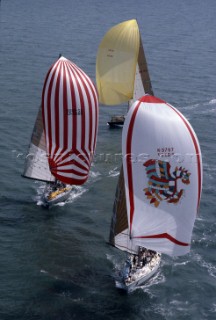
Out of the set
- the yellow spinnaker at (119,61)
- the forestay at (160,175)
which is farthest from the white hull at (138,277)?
the yellow spinnaker at (119,61)

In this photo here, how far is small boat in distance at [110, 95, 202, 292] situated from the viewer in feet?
157

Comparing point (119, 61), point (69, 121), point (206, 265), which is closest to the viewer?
point (206, 265)

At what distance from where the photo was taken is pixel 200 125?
300 ft

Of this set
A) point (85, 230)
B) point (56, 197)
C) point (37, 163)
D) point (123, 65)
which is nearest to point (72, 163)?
Answer: point (56, 197)

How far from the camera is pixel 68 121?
6181cm

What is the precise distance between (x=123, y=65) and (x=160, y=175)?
115 ft

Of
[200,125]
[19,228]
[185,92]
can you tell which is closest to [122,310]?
[19,228]

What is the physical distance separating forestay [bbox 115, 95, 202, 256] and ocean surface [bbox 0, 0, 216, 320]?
17.6 feet

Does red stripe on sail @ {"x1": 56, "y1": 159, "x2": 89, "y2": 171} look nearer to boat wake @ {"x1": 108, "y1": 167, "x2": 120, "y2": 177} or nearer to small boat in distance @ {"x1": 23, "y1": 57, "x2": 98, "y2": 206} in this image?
small boat in distance @ {"x1": 23, "y1": 57, "x2": 98, "y2": 206}

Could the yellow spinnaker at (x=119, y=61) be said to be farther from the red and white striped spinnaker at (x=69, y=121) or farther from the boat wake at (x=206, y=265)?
the boat wake at (x=206, y=265)

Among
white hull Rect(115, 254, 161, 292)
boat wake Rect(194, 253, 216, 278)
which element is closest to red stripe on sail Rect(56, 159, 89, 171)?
white hull Rect(115, 254, 161, 292)

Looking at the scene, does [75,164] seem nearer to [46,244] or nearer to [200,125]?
[46,244]

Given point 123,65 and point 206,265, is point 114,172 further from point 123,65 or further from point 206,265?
point 206,265

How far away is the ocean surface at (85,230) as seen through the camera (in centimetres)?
5094
